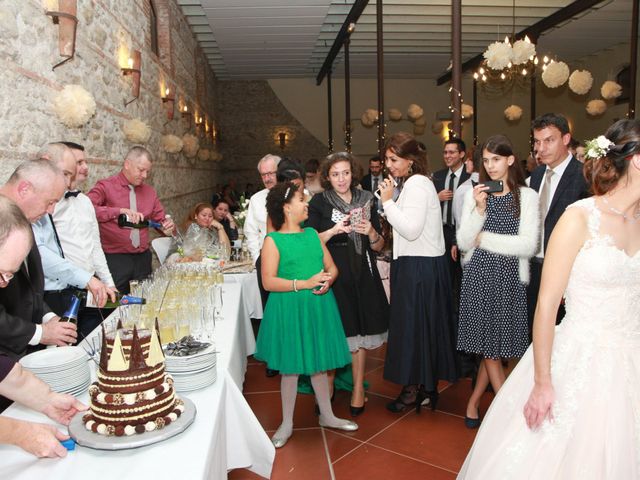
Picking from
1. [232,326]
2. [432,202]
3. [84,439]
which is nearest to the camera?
[84,439]

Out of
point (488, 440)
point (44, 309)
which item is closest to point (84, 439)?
point (44, 309)

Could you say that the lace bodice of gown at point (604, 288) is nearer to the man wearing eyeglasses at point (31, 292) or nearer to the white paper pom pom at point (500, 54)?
the man wearing eyeglasses at point (31, 292)

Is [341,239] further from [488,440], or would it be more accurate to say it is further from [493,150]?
[488,440]

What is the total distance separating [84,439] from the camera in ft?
5.22

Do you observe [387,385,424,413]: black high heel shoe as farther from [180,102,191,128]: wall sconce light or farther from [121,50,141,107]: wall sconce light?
[180,102,191,128]: wall sconce light

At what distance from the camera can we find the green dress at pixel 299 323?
10.2 feet

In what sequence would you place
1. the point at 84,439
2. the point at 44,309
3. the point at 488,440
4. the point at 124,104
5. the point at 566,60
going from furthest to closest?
1. the point at 566,60
2. the point at 124,104
3. the point at 44,309
4. the point at 488,440
5. the point at 84,439

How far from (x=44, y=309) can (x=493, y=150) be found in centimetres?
251

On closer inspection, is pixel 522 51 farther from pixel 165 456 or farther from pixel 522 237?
pixel 165 456

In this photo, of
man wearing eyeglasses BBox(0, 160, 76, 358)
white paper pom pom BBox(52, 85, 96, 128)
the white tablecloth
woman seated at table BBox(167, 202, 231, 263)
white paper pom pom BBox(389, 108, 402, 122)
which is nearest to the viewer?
man wearing eyeglasses BBox(0, 160, 76, 358)

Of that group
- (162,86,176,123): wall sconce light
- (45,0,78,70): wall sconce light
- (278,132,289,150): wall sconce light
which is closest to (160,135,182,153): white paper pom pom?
(162,86,176,123): wall sconce light

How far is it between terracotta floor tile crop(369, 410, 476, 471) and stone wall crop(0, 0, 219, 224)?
8.84 feet

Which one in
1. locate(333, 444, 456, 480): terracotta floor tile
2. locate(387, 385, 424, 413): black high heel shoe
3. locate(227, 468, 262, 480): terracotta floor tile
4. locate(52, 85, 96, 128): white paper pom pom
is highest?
locate(52, 85, 96, 128): white paper pom pom

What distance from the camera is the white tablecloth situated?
442cm
